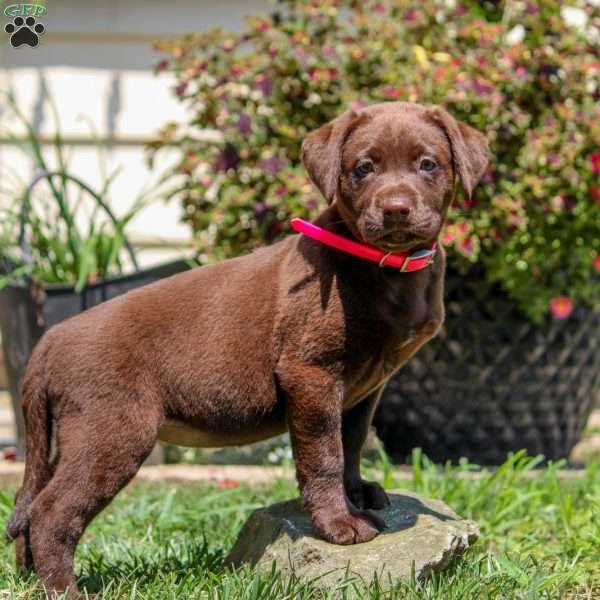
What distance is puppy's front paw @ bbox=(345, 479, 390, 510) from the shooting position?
11.8 feet

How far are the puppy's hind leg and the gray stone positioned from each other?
57 centimetres

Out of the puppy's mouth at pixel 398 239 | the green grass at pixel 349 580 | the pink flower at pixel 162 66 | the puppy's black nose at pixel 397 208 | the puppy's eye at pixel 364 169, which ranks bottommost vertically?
the green grass at pixel 349 580

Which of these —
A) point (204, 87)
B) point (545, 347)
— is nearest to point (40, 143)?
point (204, 87)

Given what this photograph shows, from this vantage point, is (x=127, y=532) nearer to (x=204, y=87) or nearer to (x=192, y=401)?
(x=192, y=401)

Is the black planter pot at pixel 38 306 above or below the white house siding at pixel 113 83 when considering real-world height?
below

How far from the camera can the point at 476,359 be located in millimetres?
5633

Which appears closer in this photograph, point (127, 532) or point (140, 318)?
point (140, 318)

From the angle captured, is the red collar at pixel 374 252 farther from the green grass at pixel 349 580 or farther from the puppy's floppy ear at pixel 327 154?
the green grass at pixel 349 580

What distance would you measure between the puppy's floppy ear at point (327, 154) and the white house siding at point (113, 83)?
4.49 meters

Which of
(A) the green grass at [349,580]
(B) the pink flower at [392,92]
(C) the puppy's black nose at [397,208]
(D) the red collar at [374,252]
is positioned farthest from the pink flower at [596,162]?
(C) the puppy's black nose at [397,208]

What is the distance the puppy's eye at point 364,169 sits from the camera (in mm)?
3184

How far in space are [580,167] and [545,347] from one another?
1013 mm

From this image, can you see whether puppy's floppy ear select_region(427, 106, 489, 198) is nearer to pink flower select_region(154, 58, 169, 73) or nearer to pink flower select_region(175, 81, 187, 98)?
pink flower select_region(175, 81, 187, 98)

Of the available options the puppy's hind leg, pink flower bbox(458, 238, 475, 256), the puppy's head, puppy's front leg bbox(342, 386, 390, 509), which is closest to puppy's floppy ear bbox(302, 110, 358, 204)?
the puppy's head
